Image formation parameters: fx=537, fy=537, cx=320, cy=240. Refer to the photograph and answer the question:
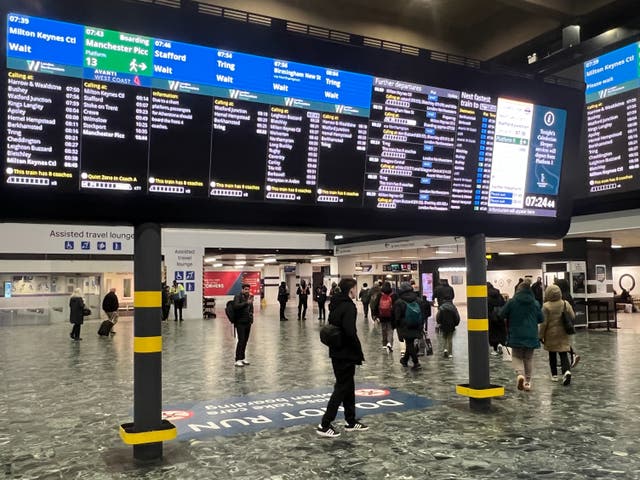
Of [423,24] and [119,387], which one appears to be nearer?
[119,387]

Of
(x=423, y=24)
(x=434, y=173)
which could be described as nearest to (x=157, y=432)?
(x=434, y=173)

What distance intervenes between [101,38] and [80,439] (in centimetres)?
390

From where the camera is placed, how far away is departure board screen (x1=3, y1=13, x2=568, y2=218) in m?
4.26

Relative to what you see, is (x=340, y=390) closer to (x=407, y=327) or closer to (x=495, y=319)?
(x=407, y=327)

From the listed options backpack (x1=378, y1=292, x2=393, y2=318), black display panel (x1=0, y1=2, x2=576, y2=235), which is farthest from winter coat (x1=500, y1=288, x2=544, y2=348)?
backpack (x1=378, y1=292, x2=393, y2=318)

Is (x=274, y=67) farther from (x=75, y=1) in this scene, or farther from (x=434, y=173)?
(x=434, y=173)

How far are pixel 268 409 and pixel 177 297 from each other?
1695 centimetres

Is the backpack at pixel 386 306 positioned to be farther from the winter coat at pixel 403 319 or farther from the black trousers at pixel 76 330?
the black trousers at pixel 76 330

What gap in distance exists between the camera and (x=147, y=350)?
16.1 feet

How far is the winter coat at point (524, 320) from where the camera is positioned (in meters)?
7.60

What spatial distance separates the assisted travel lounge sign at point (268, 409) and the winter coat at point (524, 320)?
1.70 metres

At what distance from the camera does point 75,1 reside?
433 centimetres

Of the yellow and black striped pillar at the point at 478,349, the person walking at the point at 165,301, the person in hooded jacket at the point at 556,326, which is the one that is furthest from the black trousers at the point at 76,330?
the person in hooded jacket at the point at 556,326

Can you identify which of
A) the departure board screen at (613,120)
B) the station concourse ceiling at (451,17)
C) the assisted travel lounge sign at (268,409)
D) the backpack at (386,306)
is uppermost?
the station concourse ceiling at (451,17)
